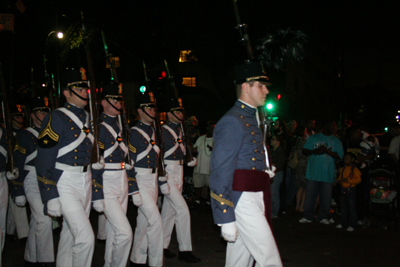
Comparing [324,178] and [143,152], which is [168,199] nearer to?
[143,152]

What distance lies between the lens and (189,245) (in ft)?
21.3

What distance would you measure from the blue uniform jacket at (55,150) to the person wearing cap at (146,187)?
1110mm

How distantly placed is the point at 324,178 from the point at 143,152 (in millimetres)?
4616

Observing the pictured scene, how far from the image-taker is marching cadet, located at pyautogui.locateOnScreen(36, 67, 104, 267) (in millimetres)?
4492

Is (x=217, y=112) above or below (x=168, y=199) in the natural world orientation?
above

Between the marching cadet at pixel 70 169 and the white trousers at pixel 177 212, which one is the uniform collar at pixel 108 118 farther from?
the white trousers at pixel 177 212

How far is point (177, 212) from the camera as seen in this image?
21.4 feet

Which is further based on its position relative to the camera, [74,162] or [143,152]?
[143,152]

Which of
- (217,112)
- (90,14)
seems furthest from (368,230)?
(217,112)

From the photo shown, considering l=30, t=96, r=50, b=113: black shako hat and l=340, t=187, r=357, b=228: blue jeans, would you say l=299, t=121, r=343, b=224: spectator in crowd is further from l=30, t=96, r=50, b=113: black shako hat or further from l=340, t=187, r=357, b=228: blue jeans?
l=30, t=96, r=50, b=113: black shako hat

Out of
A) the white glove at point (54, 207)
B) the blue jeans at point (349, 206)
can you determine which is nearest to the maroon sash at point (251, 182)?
the white glove at point (54, 207)

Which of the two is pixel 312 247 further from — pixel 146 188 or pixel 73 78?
pixel 73 78

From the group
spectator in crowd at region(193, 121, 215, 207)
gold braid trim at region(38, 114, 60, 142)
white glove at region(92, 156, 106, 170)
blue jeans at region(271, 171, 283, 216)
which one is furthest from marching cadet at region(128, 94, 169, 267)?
spectator in crowd at region(193, 121, 215, 207)

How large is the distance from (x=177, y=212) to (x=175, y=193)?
31 centimetres
